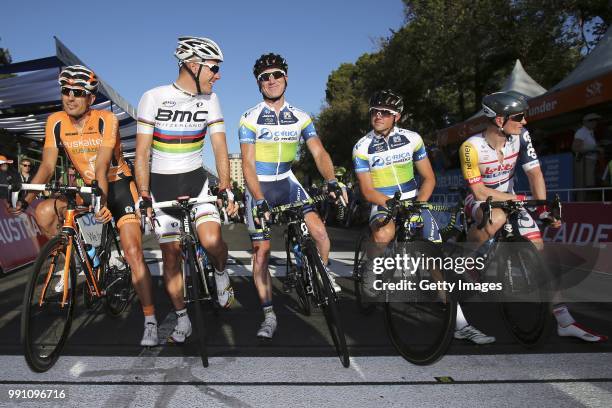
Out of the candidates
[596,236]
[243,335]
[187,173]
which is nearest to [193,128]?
[187,173]

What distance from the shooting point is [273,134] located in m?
4.55

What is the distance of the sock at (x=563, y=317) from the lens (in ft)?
13.5

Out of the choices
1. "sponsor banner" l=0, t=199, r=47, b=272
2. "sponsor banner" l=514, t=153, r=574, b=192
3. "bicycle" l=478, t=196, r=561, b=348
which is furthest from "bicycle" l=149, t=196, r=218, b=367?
"sponsor banner" l=514, t=153, r=574, b=192

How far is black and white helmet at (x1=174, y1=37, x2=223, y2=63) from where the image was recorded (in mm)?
4113

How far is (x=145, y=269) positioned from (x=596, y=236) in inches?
273

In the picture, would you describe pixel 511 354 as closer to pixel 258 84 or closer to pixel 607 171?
pixel 258 84

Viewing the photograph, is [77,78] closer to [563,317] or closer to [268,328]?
[268,328]

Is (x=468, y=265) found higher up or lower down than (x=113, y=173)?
lower down

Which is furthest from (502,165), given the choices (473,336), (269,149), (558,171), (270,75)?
(558,171)

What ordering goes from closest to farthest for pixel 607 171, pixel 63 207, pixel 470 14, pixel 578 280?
pixel 63 207 → pixel 578 280 → pixel 607 171 → pixel 470 14

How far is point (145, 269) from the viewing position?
4230 millimetres

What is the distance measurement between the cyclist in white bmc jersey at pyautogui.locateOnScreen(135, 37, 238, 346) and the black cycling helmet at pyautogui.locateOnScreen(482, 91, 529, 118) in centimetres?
231

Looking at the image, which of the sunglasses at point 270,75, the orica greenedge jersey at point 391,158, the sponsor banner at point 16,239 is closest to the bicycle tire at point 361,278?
the orica greenedge jersey at point 391,158

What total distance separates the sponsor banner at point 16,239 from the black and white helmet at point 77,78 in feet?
14.7
